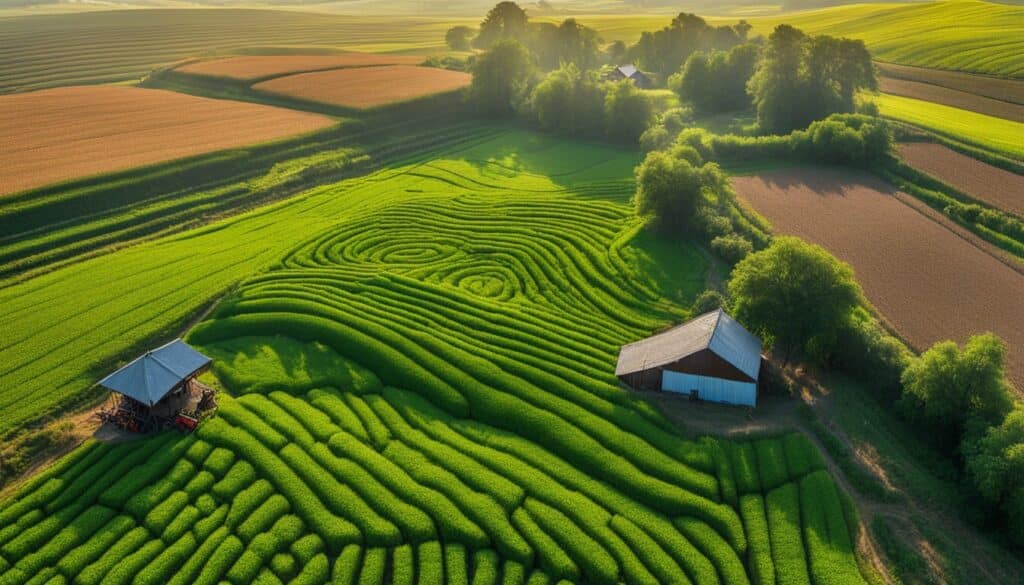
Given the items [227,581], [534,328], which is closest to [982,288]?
[534,328]

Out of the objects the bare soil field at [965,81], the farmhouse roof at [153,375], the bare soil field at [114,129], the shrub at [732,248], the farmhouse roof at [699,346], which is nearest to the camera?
the farmhouse roof at [153,375]

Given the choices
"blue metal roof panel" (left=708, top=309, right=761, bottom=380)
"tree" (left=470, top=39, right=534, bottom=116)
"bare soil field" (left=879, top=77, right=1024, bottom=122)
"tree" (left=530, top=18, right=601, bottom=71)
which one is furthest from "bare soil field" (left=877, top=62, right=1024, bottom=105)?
"blue metal roof panel" (left=708, top=309, right=761, bottom=380)

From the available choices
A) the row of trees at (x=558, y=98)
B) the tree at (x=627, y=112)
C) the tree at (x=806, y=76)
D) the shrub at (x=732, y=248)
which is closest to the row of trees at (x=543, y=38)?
the row of trees at (x=558, y=98)

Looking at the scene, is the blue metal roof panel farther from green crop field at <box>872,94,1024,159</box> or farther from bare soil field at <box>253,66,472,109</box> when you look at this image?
bare soil field at <box>253,66,472,109</box>

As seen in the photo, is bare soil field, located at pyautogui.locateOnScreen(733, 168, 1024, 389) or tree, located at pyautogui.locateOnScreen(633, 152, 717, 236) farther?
tree, located at pyautogui.locateOnScreen(633, 152, 717, 236)

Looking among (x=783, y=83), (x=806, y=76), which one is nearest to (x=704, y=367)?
(x=783, y=83)

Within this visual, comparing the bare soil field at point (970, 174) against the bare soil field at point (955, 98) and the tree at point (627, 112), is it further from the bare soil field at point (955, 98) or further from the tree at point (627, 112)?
the tree at point (627, 112)

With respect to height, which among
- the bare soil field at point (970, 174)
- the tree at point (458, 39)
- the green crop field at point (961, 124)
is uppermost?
the tree at point (458, 39)

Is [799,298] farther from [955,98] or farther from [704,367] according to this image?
[955,98]

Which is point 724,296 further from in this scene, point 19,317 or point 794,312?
point 19,317
